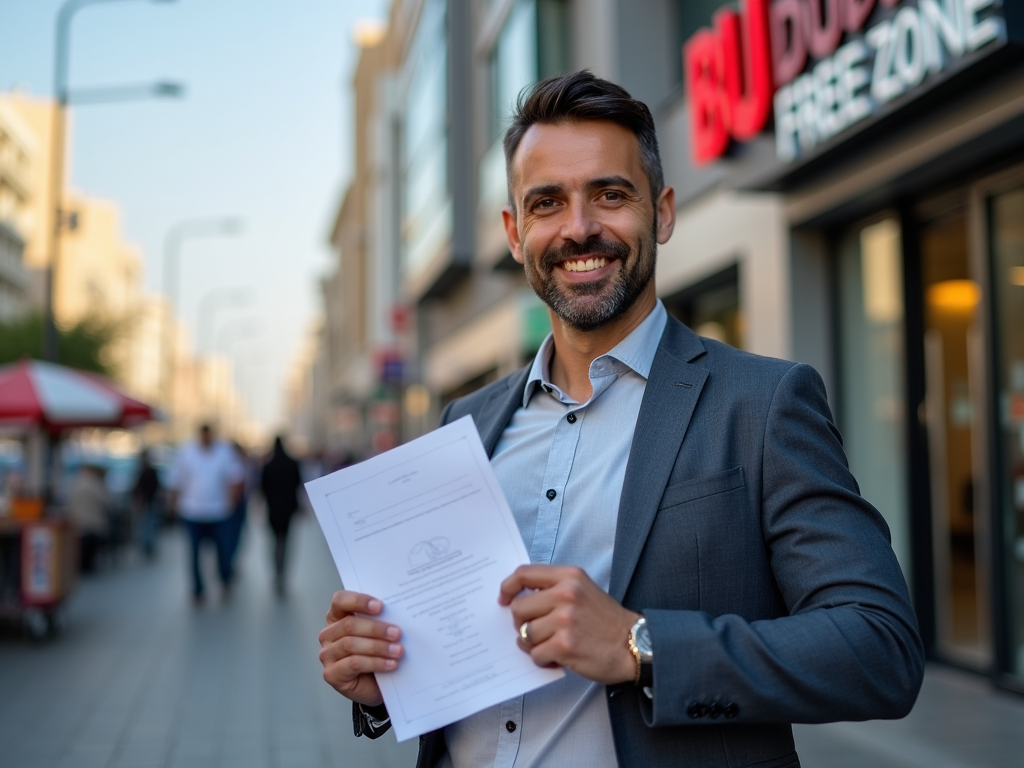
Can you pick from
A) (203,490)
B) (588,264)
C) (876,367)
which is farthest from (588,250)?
(203,490)

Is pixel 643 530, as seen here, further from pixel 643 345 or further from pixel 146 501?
pixel 146 501

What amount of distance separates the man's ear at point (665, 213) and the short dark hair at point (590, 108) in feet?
0.14

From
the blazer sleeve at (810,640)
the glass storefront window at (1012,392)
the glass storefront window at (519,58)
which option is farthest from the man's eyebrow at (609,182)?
the glass storefront window at (519,58)

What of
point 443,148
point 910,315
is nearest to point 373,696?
point 910,315

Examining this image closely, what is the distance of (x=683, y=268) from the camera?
10.5 meters

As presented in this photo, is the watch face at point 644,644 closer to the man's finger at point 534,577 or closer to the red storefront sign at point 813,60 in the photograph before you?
the man's finger at point 534,577

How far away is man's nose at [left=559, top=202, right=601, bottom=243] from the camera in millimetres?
1856

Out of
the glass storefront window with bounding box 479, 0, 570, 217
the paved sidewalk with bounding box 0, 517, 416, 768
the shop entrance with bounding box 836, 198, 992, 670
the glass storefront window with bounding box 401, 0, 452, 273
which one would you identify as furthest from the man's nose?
the glass storefront window with bounding box 401, 0, 452, 273

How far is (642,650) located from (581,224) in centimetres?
76

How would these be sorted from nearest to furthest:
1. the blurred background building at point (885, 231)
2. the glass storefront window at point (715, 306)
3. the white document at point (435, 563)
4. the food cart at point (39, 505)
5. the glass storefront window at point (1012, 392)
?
1. the white document at point (435, 563)
2. the blurred background building at point (885, 231)
3. the glass storefront window at point (1012, 392)
4. the food cart at point (39, 505)
5. the glass storefront window at point (715, 306)

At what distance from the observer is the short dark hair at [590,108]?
185cm

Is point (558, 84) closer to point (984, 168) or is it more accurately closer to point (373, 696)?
point (373, 696)

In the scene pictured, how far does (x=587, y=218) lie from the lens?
1866mm

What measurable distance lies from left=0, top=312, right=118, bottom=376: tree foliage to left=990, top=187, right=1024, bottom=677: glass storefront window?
90.7ft
